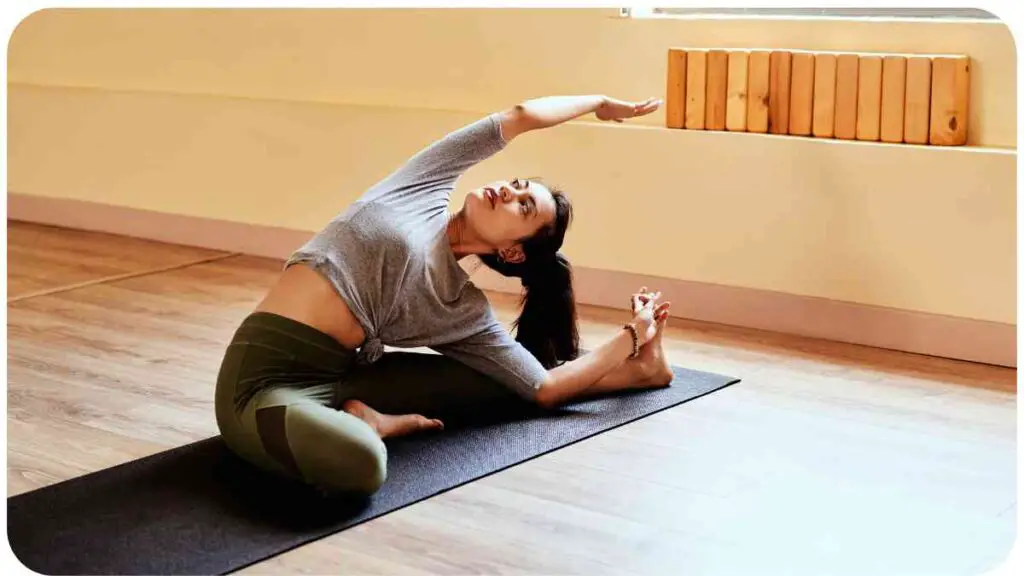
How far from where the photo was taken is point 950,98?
3.61 meters

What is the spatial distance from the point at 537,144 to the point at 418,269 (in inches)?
62.8

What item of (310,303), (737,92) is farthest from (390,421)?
(737,92)

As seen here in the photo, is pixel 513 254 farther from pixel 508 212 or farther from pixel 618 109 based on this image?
pixel 618 109

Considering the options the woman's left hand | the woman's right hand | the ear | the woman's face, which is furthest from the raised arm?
the woman's right hand

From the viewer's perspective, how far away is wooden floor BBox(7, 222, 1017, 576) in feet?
7.51

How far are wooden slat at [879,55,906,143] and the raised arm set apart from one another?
86 centimetres

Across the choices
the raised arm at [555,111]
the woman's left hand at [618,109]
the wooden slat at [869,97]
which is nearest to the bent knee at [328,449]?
the raised arm at [555,111]

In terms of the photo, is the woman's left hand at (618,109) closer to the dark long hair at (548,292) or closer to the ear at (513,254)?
the dark long hair at (548,292)

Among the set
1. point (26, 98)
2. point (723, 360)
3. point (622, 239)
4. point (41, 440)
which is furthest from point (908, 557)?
point (26, 98)

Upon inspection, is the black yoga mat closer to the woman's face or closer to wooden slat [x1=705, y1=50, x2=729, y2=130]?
the woman's face

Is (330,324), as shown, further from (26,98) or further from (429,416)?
(26,98)

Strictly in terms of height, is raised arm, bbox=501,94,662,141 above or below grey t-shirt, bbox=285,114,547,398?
above

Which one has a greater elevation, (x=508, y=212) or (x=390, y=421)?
(x=508, y=212)

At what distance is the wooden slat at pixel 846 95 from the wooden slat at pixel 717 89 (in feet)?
1.15
